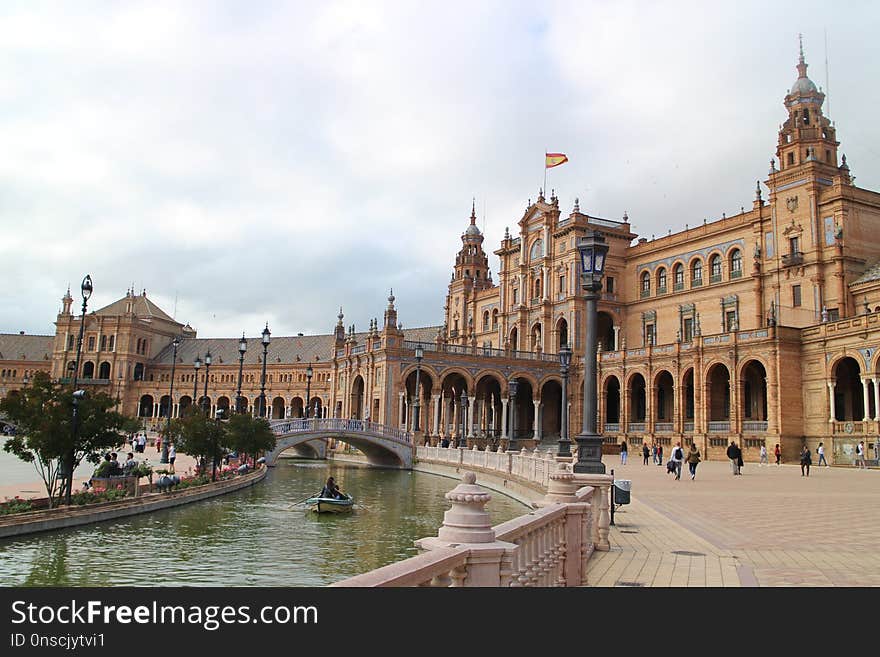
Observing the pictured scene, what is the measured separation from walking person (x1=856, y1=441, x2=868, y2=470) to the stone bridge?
80.5ft

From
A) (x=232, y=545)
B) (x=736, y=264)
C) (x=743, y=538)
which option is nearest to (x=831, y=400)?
(x=736, y=264)

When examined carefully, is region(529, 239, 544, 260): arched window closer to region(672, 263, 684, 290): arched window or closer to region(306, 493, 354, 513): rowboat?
region(672, 263, 684, 290): arched window

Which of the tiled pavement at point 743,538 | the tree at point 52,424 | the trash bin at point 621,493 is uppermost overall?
the tree at point 52,424

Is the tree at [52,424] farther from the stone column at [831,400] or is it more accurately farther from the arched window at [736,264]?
the arched window at [736,264]

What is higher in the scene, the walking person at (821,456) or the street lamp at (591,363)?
the street lamp at (591,363)

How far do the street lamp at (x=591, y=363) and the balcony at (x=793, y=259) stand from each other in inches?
1565

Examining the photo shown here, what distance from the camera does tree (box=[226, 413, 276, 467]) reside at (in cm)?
3328

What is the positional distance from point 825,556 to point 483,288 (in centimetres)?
7444

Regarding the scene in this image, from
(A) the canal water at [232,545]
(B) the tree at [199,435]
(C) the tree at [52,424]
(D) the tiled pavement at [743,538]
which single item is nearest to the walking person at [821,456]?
(D) the tiled pavement at [743,538]

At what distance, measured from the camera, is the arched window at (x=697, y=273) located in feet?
197

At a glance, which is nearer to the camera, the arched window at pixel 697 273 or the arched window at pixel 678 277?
the arched window at pixel 697 273
